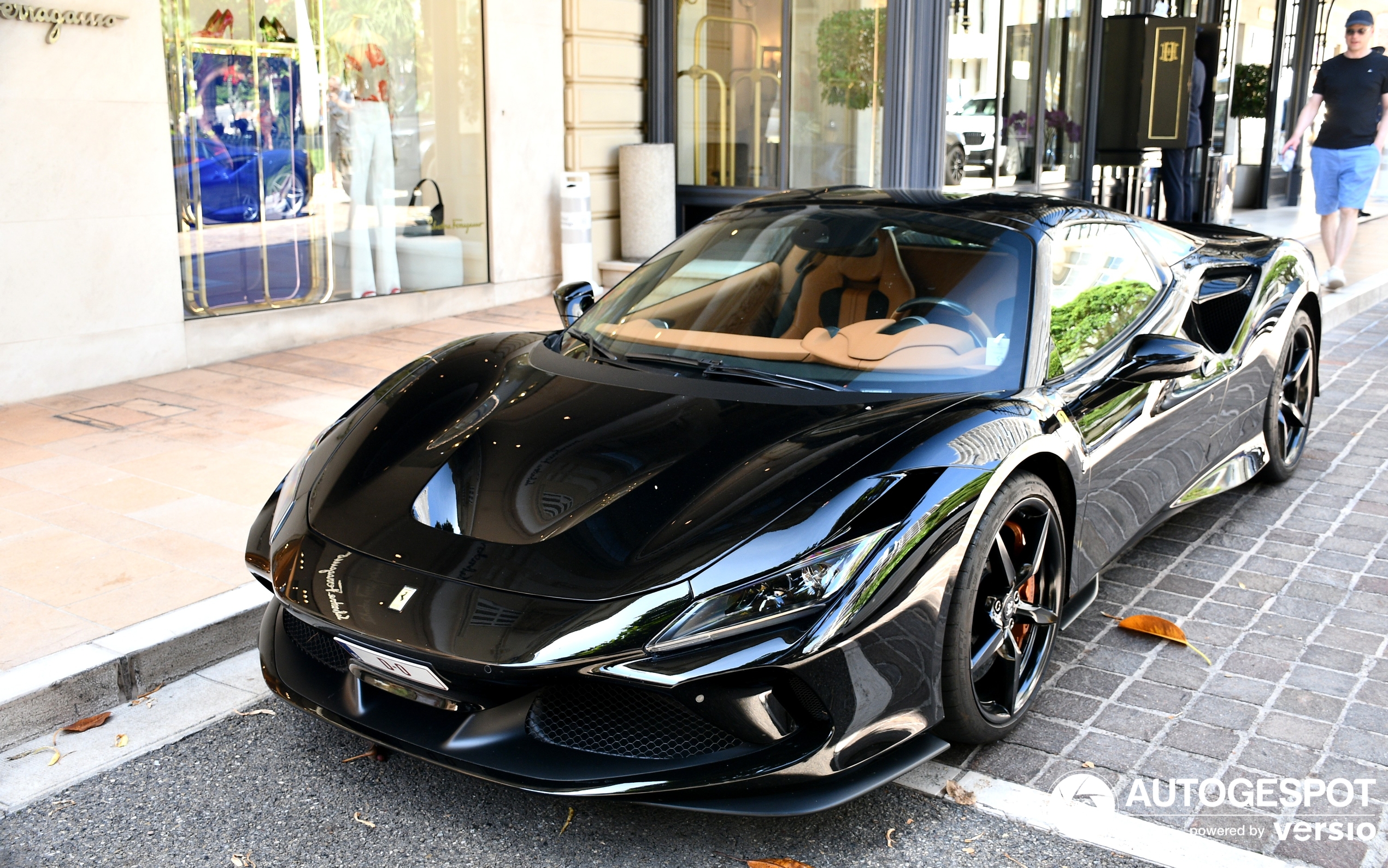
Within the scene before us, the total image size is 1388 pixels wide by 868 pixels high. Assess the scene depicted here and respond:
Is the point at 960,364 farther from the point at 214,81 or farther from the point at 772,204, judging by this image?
Answer: the point at 214,81

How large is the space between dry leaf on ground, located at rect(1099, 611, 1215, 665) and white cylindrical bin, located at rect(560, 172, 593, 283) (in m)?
Answer: 6.87

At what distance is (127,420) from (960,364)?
467 cm

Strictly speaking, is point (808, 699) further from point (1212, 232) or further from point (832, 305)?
point (1212, 232)

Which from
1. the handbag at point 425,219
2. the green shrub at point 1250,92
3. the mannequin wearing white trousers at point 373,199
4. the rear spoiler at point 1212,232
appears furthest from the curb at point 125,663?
the green shrub at point 1250,92

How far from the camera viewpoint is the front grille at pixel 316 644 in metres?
2.74

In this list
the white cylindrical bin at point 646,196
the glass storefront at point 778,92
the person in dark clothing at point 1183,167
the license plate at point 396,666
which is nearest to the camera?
the license plate at point 396,666

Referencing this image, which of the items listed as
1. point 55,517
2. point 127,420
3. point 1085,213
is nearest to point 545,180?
point 127,420

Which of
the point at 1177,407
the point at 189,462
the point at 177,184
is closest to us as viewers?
the point at 1177,407

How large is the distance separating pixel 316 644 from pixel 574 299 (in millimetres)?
1739

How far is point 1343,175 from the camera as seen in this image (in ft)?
31.8

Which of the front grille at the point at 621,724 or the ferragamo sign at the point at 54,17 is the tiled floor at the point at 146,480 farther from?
the ferragamo sign at the point at 54,17

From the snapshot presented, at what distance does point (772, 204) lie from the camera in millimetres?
4031

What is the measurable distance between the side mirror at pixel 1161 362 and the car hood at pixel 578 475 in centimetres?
74

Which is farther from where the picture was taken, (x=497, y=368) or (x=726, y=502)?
(x=497, y=368)
